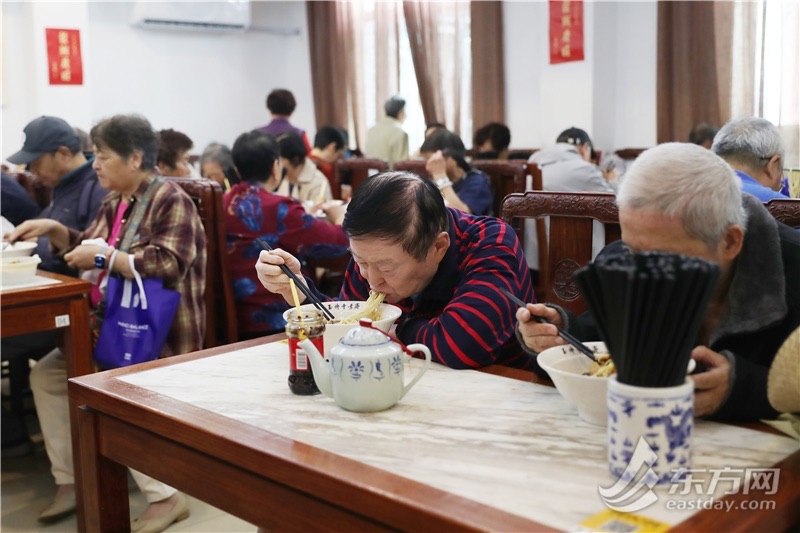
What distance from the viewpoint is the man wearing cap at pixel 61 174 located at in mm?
3078

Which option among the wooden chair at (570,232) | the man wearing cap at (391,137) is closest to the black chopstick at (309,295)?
the wooden chair at (570,232)

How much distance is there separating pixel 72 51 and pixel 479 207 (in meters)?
4.89

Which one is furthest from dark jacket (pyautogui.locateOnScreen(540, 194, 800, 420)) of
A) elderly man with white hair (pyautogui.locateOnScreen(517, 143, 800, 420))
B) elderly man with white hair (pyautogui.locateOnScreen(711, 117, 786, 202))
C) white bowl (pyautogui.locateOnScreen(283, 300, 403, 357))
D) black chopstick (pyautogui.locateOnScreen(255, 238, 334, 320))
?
elderly man with white hair (pyautogui.locateOnScreen(711, 117, 786, 202))

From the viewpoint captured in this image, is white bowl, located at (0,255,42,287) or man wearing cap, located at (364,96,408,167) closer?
white bowl, located at (0,255,42,287)

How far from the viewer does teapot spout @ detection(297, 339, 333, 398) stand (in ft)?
3.93

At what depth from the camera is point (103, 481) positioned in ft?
4.34

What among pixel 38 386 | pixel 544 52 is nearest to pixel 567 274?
pixel 38 386

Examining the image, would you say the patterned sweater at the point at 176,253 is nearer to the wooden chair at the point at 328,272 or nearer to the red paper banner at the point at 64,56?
the wooden chair at the point at 328,272

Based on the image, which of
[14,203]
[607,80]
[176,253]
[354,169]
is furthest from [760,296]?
[607,80]

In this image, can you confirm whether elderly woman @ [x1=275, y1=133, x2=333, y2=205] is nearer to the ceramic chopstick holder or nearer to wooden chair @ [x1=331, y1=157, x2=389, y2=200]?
wooden chair @ [x1=331, y1=157, x2=389, y2=200]

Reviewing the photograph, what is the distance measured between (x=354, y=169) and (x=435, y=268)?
3.02 m

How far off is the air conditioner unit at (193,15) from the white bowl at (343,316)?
7.49m

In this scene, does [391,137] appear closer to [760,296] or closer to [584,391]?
[760,296]

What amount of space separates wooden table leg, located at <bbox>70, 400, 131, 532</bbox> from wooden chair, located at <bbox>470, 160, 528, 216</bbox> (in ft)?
8.57
